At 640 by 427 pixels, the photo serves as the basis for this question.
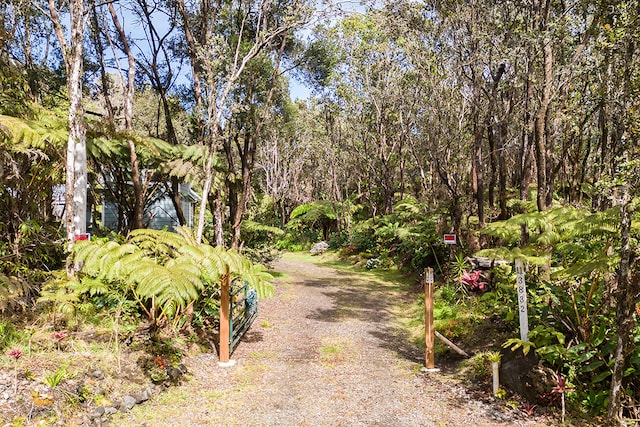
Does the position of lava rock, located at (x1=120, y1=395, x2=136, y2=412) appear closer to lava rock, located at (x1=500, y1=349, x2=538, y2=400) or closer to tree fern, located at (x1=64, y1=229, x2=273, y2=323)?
tree fern, located at (x1=64, y1=229, x2=273, y2=323)

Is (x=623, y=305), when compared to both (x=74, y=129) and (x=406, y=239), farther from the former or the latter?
(x=406, y=239)

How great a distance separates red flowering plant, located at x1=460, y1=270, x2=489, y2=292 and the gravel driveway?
6.12ft

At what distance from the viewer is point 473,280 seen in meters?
9.25

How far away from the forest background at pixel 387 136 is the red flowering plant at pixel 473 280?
149 mm

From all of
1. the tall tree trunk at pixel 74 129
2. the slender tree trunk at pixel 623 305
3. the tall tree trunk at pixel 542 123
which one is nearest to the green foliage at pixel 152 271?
the tall tree trunk at pixel 74 129

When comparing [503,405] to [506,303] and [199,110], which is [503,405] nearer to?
[506,303]

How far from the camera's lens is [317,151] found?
3216 cm

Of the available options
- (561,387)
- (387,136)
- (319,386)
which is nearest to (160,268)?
(319,386)

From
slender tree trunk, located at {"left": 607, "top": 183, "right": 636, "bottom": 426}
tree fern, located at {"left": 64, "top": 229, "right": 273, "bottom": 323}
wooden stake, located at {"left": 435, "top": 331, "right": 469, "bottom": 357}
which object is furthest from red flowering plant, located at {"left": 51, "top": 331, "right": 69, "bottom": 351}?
slender tree trunk, located at {"left": 607, "top": 183, "right": 636, "bottom": 426}

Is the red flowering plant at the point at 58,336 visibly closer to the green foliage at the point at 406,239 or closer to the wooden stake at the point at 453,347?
the wooden stake at the point at 453,347

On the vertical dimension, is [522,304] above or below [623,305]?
below

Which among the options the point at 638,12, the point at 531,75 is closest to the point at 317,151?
the point at 531,75

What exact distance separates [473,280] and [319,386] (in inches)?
178

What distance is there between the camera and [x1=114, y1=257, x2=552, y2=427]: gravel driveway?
5.18m
